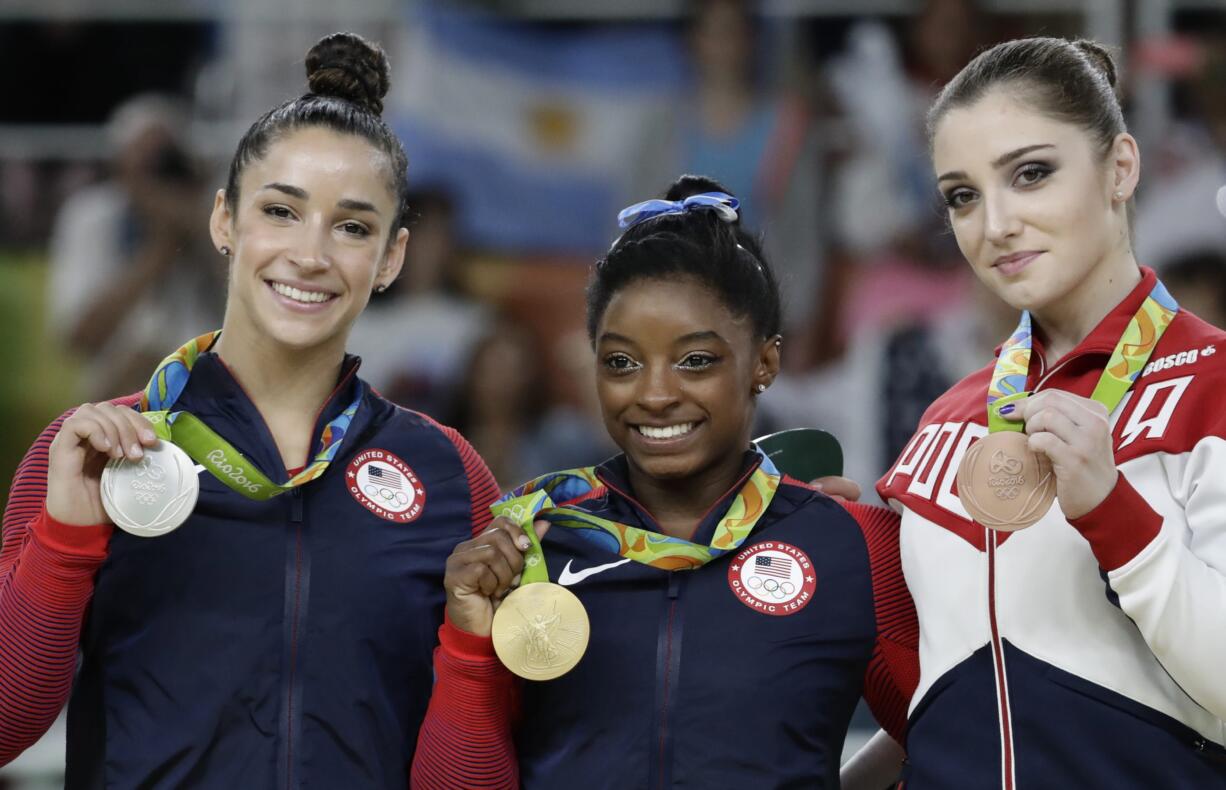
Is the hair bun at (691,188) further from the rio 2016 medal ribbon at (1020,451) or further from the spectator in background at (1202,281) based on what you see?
the spectator in background at (1202,281)

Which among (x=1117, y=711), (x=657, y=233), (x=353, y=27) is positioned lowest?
(x=1117, y=711)

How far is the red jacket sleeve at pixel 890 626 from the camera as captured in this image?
2.59 m

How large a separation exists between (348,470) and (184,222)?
13.6ft

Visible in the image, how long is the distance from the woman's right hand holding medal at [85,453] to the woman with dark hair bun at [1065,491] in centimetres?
117

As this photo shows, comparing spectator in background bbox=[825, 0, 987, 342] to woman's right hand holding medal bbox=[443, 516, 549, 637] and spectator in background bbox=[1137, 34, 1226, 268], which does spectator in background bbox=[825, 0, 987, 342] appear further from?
woman's right hand holding medal bbox=[443, 516, 549, 637]

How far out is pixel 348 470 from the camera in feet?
8.72

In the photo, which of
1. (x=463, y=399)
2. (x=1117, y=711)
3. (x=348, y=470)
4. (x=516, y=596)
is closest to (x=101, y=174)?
(x=463, y=399)

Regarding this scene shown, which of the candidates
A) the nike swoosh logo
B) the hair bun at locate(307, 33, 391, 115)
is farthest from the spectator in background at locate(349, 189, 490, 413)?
the nike swoosh logo

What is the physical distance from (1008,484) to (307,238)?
117 centimetres

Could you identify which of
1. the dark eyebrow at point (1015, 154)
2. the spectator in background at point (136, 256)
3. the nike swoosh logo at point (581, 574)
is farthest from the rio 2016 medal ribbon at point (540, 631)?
the spectator in background at point (136, 256)

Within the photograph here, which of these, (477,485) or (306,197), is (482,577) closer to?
(477,485)

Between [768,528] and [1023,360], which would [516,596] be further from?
[1023,360]

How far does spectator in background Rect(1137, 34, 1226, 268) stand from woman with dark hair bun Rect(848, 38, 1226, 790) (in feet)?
12.7

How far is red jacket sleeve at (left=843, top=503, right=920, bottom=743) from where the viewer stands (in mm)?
2594
